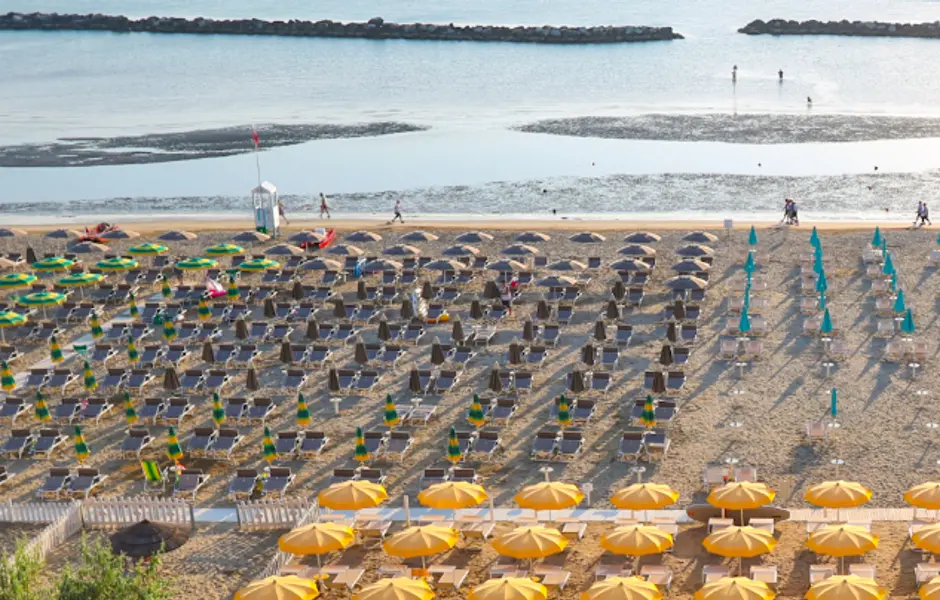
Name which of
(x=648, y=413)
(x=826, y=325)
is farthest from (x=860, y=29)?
(x=648, y=413)

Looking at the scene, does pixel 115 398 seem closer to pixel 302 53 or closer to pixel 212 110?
pixel 212 110

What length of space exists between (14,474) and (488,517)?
8.92 meters

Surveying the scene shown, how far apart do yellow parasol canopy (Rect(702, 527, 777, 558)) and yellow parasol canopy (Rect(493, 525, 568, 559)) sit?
2064 mm

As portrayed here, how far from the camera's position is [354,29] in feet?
379

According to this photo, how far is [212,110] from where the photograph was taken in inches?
3155

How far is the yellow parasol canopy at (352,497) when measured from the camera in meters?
19.8

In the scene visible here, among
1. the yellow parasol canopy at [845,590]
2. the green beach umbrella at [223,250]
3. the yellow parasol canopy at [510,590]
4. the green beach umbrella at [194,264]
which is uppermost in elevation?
the green beach umbrella at [223,250]

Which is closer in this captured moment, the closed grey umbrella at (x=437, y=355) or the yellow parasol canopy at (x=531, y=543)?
the yellow parasol canopy at (x=531, y=543)

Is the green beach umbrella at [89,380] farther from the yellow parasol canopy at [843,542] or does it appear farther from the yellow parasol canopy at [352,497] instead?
the yellow parasol canopy at [843,542]

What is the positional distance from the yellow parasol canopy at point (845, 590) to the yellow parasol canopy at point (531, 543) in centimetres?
347

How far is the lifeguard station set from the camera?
39906 millimetres

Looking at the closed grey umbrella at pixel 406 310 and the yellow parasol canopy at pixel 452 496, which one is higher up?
the closed grey umbrella at pixel 406 310

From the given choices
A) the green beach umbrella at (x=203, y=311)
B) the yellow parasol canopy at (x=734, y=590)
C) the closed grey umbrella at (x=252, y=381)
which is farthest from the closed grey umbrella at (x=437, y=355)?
the yellow parasol canopy at (x=734, y=590)

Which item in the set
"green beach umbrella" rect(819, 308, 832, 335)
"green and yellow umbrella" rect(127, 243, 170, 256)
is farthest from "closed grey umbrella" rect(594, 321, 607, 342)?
"green and yellow umbrella" rect(127, 243, 170, 256)
